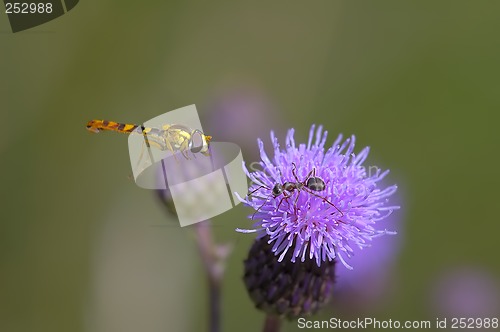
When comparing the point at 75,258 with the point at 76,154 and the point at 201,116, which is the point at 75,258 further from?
the point at 201,116

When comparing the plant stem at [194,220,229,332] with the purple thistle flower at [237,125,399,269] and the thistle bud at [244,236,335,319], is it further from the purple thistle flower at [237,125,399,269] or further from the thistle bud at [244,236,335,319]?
the purple thistle flower at [237,125,399,269]

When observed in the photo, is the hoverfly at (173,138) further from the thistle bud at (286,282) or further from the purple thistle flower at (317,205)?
the thistle bud at (286,282)

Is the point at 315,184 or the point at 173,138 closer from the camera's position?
the point at 315,184

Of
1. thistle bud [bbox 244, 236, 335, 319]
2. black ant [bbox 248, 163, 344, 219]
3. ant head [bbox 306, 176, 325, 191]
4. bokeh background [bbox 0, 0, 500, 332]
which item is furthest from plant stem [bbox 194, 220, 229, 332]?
ant head [bbox 306, 176, 325, 191]

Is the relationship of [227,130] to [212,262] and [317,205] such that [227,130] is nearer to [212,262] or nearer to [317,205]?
[212,262]

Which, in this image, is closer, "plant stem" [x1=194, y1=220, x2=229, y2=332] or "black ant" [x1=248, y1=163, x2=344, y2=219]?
"black ant" [x1=248, y1=163, x2=344, y2=219]

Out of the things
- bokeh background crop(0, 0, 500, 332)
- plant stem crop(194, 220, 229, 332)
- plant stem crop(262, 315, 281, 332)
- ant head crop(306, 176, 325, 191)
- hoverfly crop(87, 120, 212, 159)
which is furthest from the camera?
bokeh background crop(0, 0, 500, 332)

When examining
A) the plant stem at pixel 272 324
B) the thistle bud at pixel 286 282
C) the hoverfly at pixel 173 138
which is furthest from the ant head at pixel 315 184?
the plant stem at pixel 272 324

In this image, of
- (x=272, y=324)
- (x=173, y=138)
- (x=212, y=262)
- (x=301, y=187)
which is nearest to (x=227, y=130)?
(x=212, y=262)

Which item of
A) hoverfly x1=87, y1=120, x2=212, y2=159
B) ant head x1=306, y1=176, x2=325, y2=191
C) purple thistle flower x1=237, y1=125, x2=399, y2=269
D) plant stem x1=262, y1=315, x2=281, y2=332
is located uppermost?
hoverfly x1=87, y1=120, x2=212, y2=159
